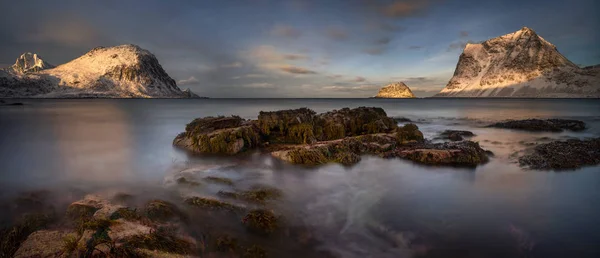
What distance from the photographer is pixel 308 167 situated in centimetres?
1111

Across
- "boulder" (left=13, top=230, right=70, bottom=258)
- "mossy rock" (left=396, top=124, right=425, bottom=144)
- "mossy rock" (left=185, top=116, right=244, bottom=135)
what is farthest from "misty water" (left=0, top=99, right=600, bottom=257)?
"mossy rock" (left=396, top=124, right=425, bottom=144)

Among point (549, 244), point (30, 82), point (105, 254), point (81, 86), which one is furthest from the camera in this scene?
point (81, 86)

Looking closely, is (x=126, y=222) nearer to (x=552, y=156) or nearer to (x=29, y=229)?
(x=29, y=229)

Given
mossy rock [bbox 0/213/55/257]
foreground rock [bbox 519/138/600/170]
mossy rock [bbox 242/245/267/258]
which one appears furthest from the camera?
foreground rock [bbox 519/138/600/170]

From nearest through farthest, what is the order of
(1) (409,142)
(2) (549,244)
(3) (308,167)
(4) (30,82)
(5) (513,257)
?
(5) (513,257), (2) (549,244), (3) (308,167), (1) (409,142), (4) (30,82)

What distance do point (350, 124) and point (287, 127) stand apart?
4004mm

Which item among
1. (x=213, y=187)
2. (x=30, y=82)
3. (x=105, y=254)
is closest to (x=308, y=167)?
(x=213, y=187)

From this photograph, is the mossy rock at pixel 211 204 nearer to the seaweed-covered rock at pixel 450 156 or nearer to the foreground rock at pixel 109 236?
the foreground rock at pixel 109 236

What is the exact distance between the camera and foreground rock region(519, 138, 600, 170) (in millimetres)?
10680

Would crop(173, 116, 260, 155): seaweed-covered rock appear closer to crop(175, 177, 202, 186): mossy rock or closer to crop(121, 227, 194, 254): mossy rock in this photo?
crop(175, 177, 202, 186): mossy rock

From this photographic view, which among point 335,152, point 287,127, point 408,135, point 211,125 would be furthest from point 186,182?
point 408,135

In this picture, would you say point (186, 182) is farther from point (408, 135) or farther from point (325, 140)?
point (408, 135)

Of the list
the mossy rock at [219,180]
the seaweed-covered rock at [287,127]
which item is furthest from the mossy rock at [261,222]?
the seaweed-covered rock at [287,127]

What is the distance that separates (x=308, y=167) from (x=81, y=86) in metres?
216
